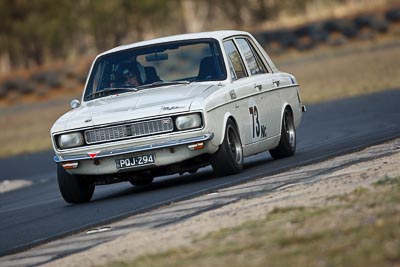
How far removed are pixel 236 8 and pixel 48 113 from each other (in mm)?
23475

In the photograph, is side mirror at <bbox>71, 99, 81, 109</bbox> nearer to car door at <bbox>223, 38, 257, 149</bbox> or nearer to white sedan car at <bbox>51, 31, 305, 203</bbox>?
white sedan car at <bbox>51, 31, 305, 203</bbox>

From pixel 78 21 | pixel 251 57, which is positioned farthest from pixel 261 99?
pixel 78 21

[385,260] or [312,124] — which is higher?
[385,260]

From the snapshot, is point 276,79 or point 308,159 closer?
point 308,159

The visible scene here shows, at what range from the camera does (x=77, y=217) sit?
34.3 ft

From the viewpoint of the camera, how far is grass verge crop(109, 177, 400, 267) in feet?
20.5

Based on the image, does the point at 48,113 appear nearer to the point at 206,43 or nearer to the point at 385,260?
the point at 206,43

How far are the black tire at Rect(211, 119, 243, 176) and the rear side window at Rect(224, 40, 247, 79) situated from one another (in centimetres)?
84

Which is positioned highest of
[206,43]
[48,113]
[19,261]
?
[206,43]

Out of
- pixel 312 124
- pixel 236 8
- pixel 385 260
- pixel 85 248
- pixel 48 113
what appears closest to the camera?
pixel 385 260

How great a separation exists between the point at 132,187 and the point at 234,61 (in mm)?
1809

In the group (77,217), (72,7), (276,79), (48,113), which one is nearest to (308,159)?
(276,79)

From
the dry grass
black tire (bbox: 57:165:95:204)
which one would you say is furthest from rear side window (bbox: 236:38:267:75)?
the dry grass

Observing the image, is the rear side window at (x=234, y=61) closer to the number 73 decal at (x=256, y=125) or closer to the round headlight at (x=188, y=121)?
the number 73 decal at (x=256, y=125)
